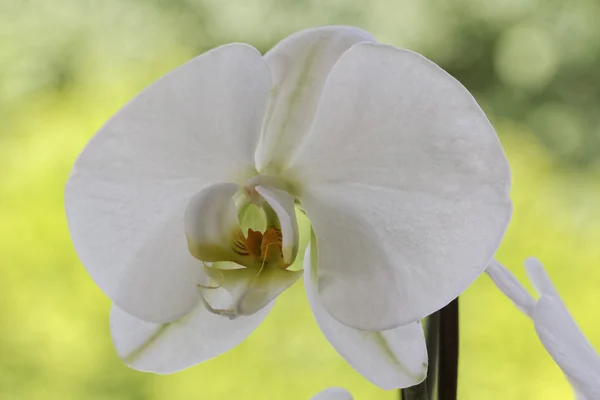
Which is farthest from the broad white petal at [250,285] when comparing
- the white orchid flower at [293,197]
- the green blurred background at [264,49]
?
the green blurred background at [264,49]

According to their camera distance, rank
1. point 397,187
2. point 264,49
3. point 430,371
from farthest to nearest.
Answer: point 264,49, point 430,371, point 397,187

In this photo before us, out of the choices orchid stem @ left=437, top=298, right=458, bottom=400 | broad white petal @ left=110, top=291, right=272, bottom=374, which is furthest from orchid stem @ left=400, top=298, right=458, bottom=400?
broad white petal @ left=110, top=291, right=272, bottom=374

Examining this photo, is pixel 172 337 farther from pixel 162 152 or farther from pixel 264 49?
pixel 264 49

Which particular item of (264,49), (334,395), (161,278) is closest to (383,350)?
(334,395)

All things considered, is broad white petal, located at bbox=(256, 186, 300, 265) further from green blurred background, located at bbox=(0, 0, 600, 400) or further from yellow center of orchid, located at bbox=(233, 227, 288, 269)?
green blurred background, located at bbox=(0, 0, 600, 400)

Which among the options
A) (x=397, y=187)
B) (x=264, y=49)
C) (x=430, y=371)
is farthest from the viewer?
(x=264, y=49)

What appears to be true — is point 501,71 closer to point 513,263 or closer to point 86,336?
point 513,263

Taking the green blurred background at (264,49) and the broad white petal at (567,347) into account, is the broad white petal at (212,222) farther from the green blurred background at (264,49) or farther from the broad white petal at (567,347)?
the green blurred background at (264,49)

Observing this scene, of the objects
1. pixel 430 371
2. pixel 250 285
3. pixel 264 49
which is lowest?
pixel 264 49
